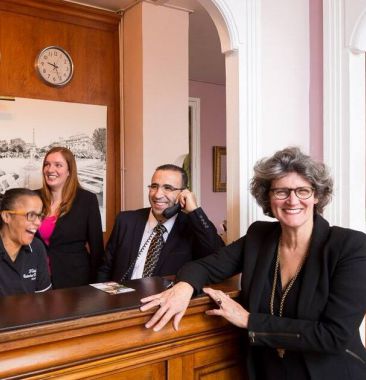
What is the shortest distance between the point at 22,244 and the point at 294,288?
1123 millimetres

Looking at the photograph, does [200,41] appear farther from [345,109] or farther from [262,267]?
[262,267]

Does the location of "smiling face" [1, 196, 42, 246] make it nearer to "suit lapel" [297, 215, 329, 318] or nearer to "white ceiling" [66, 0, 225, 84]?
"suit lapel" [297, 215, 329, 318]

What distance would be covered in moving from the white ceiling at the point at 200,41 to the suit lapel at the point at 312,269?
2.59 metres

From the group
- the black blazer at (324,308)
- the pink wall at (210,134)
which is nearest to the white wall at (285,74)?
the black blazer at (324,308)

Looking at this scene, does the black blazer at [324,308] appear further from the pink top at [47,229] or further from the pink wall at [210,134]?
the pink wall at [210,134]

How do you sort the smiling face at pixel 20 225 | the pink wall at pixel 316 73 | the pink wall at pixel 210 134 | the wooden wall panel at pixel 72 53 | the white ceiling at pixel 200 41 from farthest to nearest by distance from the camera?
1. the pink wall at pixel 210 134
2. the white ceiling at pixel 200 41
3. the wooden wall panel at pixel 72 53
4. the pink wall at pixel 316 73
5. the smiling face at pixel 20 225

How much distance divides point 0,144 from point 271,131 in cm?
208

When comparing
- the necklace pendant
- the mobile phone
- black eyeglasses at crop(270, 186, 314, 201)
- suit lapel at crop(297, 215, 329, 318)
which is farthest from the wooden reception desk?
the mobile phone

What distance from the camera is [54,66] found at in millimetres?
3631

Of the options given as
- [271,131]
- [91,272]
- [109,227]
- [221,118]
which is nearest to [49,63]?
[109,227]

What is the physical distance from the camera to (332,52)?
2363 mm

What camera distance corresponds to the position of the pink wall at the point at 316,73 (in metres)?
2.43

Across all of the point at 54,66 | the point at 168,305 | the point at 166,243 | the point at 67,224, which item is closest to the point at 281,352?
the point at 168,305

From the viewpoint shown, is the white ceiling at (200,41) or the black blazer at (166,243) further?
the white ceiling at (200,41)
